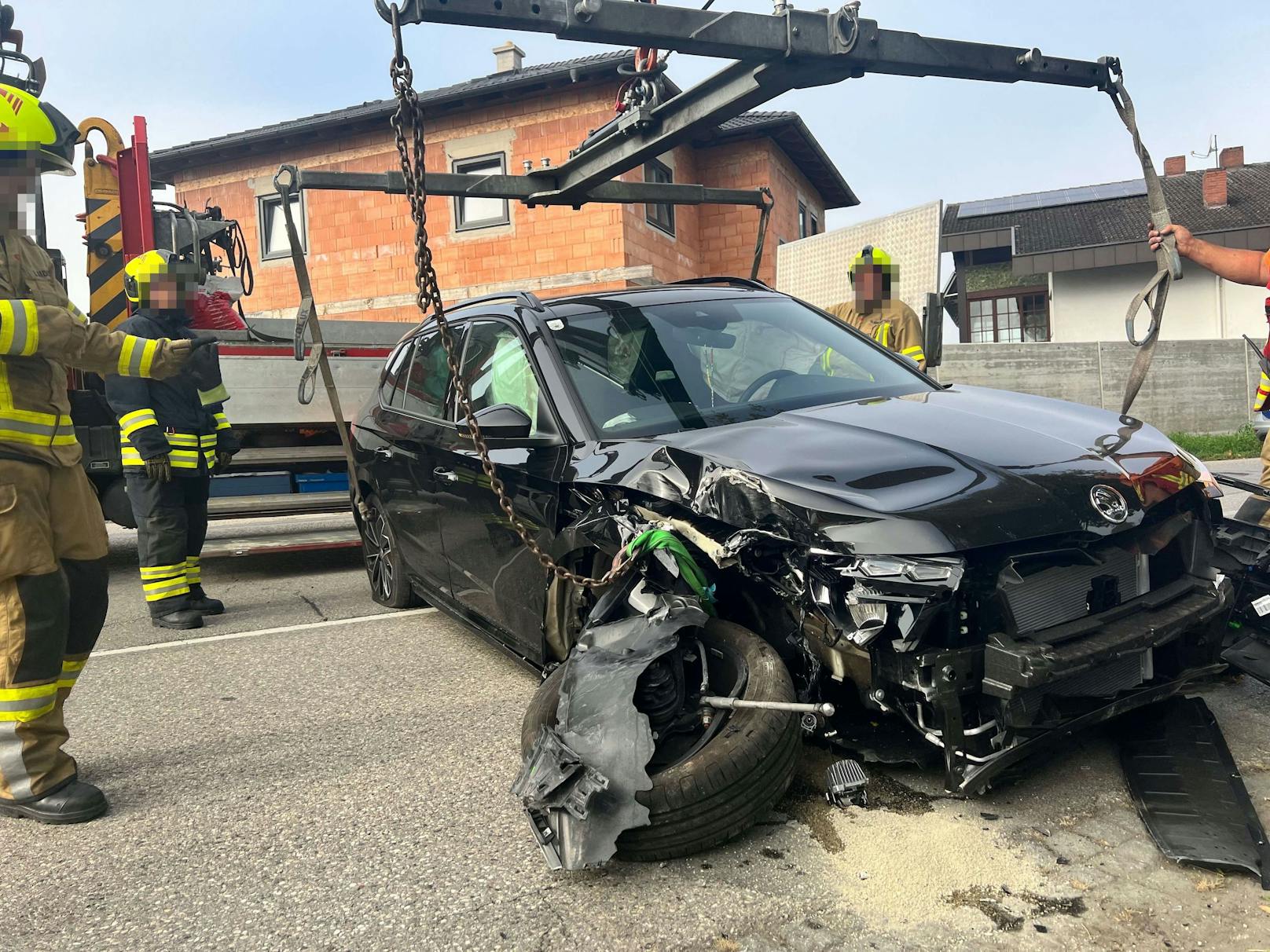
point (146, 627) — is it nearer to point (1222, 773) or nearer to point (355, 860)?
point (355, 860)

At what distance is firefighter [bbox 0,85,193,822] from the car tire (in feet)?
5.18

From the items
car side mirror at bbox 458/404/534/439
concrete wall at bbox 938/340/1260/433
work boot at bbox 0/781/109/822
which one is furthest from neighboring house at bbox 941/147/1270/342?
work boot at bbox 0/781/109/822

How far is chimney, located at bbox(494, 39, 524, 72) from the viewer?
18.9 metres

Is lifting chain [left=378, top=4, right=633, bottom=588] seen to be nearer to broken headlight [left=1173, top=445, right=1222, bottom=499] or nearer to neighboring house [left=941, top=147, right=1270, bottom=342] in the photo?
broken headlight [left=1173, top=445, right=1222, bottom=499]

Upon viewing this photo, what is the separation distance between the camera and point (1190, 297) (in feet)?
70.1

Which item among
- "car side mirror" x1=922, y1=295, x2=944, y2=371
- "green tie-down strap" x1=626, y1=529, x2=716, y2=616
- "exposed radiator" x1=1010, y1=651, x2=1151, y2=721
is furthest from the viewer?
"car side mirror" x1=922, y1=295, x2=944, y2=371

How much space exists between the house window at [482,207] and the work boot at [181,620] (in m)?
11.3

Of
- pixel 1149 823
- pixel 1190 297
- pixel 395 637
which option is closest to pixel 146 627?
pixel 395 637

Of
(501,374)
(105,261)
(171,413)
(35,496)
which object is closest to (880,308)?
(501,374)

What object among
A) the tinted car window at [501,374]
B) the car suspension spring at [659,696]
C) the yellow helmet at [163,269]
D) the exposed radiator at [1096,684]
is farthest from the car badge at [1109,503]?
the yellow helmet at [163,269]

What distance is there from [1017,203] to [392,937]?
26.8 m

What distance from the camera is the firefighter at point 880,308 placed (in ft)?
20.1

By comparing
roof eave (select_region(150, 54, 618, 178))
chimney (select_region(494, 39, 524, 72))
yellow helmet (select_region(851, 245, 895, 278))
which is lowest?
yellow helmet (select_region(851, 245, 895, 278))

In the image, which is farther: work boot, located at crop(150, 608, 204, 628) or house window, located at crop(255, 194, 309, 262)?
house window, located at crop(255, 194, 309, 262)
